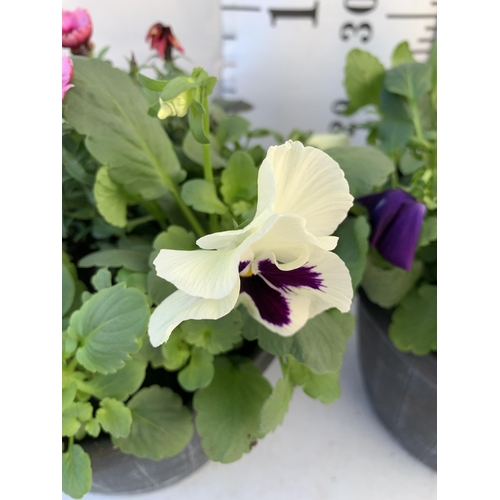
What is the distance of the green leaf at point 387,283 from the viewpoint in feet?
1.28

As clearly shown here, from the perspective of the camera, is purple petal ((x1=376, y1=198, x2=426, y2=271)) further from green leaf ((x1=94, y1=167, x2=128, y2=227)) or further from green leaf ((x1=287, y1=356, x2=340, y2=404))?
green leaf ((x1=94, y1=167, x2=128, y2=227))

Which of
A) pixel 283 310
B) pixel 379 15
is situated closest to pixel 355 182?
pixel 283 310

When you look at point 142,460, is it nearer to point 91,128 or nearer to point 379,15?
point 91,128

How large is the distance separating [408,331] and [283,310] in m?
A: 0.16

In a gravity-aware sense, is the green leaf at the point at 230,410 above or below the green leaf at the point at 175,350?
below

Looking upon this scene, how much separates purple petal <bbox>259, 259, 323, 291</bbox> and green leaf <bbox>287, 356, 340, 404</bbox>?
0.35 feet

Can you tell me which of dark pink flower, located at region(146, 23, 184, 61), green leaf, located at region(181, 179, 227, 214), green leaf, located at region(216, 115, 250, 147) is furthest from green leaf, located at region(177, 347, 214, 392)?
dark pink flower, located at region(146, 23, 184, 61)

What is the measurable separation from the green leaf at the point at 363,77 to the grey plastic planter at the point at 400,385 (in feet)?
0.78

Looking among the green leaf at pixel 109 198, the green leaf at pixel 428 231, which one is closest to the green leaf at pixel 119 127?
the green leaf at pixel 109 198

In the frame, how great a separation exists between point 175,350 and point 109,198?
132mm

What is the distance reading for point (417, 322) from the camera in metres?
0.38

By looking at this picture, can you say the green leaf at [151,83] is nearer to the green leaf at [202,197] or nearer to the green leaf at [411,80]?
the green leaf at [202,197]

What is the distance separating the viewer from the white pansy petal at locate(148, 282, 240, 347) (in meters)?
0.20
